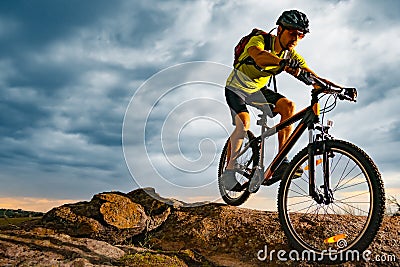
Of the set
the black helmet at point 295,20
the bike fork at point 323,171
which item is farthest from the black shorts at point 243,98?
the bike fork at point 323,171

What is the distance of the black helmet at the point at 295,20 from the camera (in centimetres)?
654

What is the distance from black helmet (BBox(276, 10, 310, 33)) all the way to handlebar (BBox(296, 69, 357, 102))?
98 centimetres

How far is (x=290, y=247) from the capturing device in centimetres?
648

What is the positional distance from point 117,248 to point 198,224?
1.84 metres

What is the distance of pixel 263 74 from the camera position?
7410 millimetres

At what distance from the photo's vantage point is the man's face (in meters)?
6.72


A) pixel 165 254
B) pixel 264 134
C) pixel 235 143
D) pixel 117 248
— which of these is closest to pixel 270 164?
pixel 264 134

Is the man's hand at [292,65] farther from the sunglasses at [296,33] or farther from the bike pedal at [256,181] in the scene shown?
the bike pedal at [256,181]

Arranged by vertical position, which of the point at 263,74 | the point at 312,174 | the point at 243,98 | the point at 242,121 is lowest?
the point at 312,174

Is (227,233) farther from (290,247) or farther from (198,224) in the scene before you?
(290,247)

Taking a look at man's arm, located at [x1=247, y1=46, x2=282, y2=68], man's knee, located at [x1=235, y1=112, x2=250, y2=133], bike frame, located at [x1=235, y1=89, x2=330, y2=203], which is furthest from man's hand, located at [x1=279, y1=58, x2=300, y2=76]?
man's knee, located at [x1=235, y1=112, x2=250, y2=133]

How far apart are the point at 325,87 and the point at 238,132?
7.42 feet

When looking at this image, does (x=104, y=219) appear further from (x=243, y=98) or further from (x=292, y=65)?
(x=292, y=65)

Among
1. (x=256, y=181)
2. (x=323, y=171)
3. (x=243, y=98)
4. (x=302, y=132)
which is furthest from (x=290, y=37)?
(x=256, y=181)
